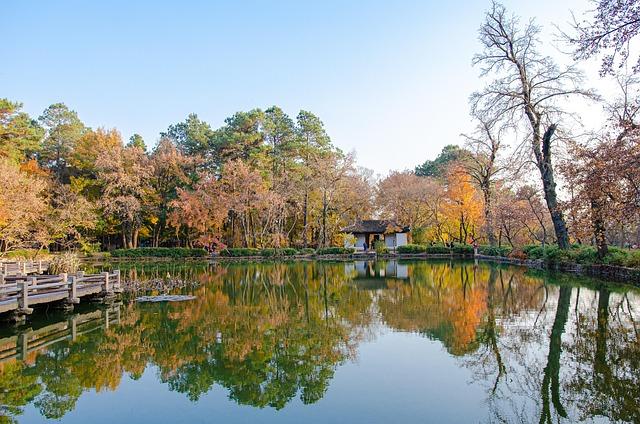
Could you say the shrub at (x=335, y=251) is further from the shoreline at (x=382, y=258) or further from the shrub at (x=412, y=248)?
the shrub at (x=412, y=248)

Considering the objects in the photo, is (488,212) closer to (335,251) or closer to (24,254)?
(335,251)

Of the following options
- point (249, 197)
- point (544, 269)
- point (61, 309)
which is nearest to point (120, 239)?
point (249, 197)

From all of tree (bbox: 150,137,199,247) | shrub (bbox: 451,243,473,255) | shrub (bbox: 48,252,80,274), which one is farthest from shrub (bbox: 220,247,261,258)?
shrub (bbox: 48,252,80,274)

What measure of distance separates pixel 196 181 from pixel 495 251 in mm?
22980

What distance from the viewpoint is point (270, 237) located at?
36031 mm

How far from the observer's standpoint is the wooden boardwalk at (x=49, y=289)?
10.2 m

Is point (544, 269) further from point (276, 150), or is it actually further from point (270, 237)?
point (276, 150)

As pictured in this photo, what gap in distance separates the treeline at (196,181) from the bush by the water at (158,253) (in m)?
1.04

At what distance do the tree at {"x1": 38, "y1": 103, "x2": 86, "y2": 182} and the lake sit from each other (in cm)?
2966

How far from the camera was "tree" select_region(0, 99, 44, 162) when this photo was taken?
29516 millimetres

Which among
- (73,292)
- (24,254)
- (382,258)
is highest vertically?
(24,254)

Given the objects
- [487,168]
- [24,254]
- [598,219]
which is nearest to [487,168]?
[487,168]

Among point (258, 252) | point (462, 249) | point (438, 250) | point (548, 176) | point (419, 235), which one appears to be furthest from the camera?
point (419, 235)

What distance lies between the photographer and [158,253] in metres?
33.9
